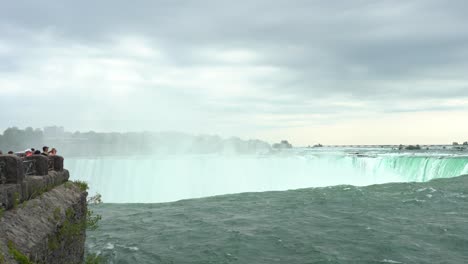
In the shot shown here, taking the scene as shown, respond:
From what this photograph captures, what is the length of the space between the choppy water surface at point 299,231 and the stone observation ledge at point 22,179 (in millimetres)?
4751

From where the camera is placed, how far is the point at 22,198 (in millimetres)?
8016

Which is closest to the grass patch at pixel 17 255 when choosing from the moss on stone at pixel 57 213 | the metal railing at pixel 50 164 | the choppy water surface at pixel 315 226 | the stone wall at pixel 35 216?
the stone wall at pixel 35 216

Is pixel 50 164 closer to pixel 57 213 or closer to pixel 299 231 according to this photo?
pixel 57 213

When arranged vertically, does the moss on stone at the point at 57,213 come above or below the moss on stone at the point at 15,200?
below

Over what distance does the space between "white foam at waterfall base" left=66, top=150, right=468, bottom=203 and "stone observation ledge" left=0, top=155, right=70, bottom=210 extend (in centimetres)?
3353

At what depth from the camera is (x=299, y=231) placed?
16828 mm

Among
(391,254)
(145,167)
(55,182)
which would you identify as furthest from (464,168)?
(55,182)

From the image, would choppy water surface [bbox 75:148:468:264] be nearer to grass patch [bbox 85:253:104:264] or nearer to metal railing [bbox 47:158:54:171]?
grass patch [bbox 85:253:104:264]

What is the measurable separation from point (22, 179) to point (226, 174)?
4167cm

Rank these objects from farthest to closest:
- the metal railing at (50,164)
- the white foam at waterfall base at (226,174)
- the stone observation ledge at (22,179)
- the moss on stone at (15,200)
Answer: the white foam at waterfall base at (226,174) < the metal railing at (50,164) < the moss on stone at (15,200) < the stone observation ledge at (22,179)

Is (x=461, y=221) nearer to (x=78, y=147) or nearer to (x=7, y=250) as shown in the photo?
(x=7, y=250)

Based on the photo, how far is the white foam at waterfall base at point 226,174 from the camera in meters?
43.5

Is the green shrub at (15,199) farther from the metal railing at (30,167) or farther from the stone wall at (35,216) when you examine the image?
the metal railing at (30,167)

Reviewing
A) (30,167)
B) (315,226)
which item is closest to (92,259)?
(30,167)
